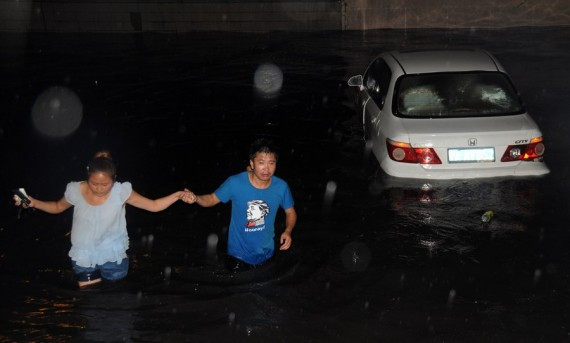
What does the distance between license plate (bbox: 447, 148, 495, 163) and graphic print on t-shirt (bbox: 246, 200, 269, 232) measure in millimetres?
3065

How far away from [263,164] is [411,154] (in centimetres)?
305

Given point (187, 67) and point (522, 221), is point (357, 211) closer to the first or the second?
point (522, 221)

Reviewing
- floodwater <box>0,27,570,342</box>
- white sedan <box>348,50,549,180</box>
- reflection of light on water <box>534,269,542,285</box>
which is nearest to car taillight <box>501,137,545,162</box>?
white sedan <box>348,50,549,180</box>

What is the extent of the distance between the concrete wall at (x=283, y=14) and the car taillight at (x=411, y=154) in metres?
14.9

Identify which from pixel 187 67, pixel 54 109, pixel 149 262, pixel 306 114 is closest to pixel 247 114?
pixel 306 114

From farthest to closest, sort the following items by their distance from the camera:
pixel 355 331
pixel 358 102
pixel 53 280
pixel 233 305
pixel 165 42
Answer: pixel 165 42 < pixel 358 102 < pixel 53 280 < pixel 233 305 < pixel 355 331

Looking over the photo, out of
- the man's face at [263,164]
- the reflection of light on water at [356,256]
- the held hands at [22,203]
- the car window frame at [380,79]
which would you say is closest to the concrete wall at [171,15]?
the car window frame at [380,79]

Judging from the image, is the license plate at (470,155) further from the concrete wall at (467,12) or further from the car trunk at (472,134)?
the concrete wall at (467,12)

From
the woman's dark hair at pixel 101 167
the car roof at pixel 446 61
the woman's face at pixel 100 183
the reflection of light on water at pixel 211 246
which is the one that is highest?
the car roof at pixel 446 61

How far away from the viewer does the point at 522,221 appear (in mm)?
7391

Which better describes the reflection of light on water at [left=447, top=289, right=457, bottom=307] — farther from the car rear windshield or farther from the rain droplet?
the car rear windshield

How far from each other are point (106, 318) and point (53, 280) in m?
0.98

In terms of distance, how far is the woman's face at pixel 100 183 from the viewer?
5.12 m

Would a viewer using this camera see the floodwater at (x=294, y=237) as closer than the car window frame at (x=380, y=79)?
Yes
